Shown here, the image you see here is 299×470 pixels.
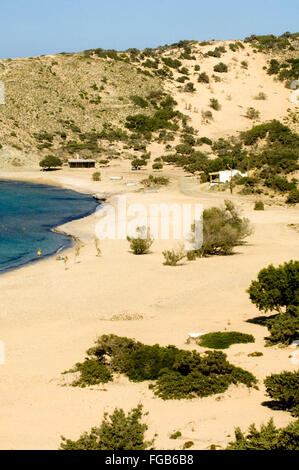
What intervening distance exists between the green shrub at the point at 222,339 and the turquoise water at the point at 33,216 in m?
16.5

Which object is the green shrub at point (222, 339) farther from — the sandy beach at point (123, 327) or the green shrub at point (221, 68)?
the green shrub at point (221, 68)

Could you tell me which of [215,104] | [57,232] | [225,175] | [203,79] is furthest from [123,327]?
[203,79]

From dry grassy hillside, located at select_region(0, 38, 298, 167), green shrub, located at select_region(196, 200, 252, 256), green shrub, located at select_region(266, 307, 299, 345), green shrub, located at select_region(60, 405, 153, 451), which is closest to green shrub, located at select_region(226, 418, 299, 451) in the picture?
green shrub, located at select_region(60, 405, 153, 451)

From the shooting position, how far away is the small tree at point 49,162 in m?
75.8

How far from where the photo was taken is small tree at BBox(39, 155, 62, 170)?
7581 centimetres

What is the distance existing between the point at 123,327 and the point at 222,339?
3.69 m

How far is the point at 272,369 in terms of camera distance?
1420 cm

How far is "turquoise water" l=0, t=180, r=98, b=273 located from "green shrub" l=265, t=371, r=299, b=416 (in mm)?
20659

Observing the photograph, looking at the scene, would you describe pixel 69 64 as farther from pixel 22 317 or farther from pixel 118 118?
pixel 22 317

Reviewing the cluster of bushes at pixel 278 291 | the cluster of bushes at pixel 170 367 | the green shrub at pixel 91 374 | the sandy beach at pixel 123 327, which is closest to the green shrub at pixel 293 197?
the sandy beach at pixel 123 327

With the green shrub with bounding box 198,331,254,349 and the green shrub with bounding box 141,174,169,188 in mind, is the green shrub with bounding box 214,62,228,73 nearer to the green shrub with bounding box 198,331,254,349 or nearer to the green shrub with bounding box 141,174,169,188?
the green shrub with bounding box 141,174,169,188

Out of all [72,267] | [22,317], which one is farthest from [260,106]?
[22,317]

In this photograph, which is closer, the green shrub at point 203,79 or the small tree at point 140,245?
the small tree at point 140,245
